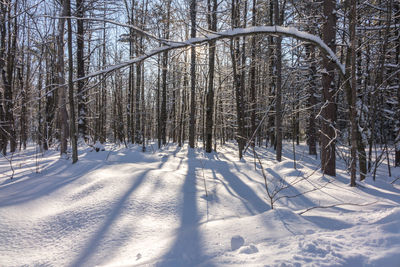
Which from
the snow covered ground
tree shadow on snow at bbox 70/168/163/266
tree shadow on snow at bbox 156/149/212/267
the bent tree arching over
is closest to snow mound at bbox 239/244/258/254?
the snow covered ground

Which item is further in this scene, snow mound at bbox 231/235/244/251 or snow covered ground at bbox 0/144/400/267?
snow mound at bbox 231/235/244/251

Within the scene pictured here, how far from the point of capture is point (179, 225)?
104 inches

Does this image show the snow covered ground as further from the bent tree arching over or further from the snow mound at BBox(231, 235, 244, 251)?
the bent tree arching over

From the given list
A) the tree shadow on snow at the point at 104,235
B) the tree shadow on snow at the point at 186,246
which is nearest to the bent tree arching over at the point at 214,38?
the tree shadow on snow at the point at 104,235

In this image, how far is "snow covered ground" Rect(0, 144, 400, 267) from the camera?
1568 millimetres

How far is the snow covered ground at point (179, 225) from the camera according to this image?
5.15 feet

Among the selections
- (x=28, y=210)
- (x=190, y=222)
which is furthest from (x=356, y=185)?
(x=28, y=210)

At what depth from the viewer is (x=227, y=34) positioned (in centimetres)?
248

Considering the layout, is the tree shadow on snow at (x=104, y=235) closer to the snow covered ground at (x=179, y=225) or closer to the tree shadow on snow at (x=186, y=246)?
the snow covered ground at (x=179, y=225)

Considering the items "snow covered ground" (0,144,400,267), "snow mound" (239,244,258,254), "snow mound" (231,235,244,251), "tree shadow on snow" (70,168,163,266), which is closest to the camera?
"snow covered ground" (0,144,400,267)

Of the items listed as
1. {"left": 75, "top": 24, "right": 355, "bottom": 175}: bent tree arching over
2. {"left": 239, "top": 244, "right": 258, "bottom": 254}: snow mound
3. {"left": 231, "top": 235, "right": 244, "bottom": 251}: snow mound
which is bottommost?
{"left": 231, "top": 235, "right": 244, "bottom": 251}: snow mound

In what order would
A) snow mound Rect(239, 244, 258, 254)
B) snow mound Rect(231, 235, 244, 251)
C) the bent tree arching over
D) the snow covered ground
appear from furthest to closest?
the bent tree arching over, snow mound Rect(231, 235, 244, 251), snow mound Rect(239, 244, 258, 254), the snow covered ground

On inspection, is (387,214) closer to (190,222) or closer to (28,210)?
(190,222)

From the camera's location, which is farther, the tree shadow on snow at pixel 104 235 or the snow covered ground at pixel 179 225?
the tree shadow on snow at pixel 104 235
